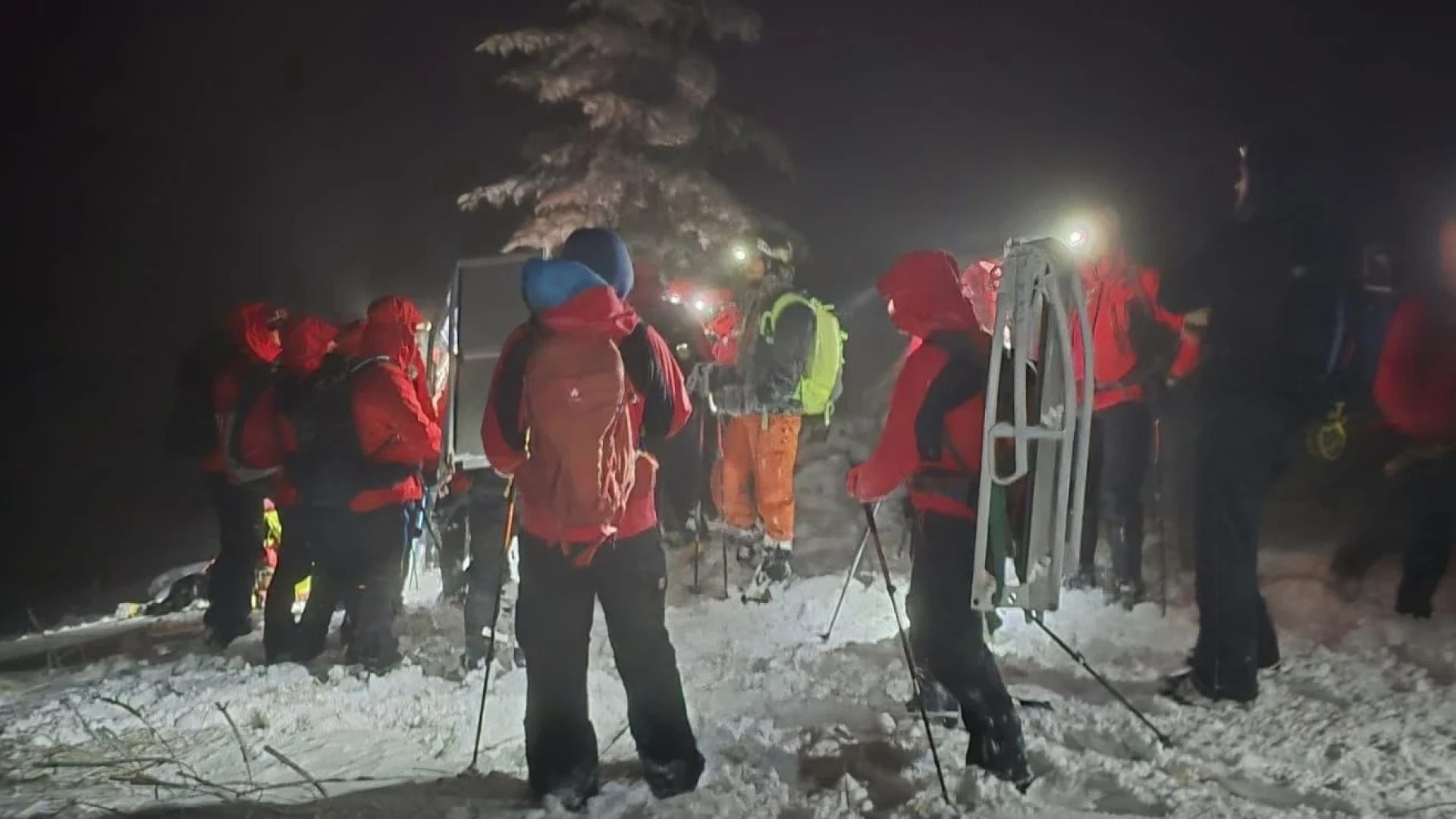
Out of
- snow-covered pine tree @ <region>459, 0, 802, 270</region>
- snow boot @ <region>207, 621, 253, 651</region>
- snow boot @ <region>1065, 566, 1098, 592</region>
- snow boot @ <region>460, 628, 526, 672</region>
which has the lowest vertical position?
snow boot @ <region>207, 621, 253, 651</region>

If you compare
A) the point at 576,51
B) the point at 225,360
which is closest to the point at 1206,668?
the point at 225,360

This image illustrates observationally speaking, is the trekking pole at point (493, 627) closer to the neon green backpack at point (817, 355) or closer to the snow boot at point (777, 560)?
the snow boot at point (777, 560)

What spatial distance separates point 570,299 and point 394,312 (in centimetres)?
263

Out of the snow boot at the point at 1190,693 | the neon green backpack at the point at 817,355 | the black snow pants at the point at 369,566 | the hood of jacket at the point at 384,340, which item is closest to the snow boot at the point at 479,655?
the black snow pants at the point at 369,566

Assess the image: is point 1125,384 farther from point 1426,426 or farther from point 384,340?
point 384,340

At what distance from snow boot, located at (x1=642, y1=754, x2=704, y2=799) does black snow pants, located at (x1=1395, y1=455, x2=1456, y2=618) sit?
478 cm

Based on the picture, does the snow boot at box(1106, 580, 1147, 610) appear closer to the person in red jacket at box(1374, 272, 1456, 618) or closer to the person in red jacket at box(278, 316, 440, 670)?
the person in red jacket at box(1374, 272, 1456, 618)

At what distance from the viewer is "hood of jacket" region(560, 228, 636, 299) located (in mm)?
4660

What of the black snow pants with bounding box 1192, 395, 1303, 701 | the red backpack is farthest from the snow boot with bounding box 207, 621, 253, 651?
the black snow pants with bounding box 1192, 395, 1303, 701

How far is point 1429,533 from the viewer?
651 centimetres

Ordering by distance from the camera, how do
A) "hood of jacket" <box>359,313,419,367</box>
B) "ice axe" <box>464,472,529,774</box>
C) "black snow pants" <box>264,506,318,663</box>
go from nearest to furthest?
1. "ice axe" <box>464,472,529,774</box>
2. "hood of jacket" <box>359,313,419,367</box>
3. "black snow pants" <box>264,506,318,663</box>

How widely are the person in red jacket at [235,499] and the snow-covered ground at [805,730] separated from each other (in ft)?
1.06

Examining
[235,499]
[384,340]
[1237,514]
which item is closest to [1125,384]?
[1237,514]

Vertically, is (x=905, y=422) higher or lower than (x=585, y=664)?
higher
